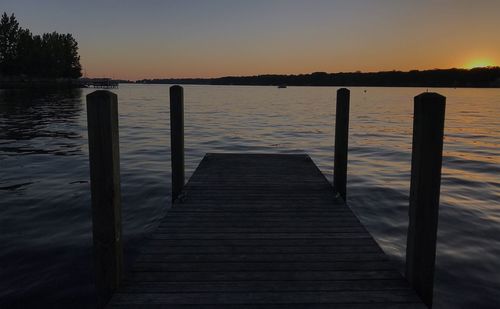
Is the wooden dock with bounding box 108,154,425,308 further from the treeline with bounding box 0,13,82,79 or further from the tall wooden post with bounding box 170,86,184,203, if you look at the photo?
the treeline with bounding box 0,13,82,79

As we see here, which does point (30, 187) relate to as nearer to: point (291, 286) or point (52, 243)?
point (52, 243)

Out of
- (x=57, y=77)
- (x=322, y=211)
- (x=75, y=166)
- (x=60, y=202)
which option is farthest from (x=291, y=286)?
(x=57, y=77)

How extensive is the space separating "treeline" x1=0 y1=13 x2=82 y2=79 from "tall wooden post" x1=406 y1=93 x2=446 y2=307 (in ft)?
396

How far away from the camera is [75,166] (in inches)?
560

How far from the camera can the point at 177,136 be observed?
308 inches

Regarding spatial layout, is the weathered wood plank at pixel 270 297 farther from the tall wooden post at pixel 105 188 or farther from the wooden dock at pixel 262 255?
the tall wooden post at pixel 105 188

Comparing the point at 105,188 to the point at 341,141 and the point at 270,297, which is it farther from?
the point at 341,141

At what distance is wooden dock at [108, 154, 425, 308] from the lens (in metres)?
3.72

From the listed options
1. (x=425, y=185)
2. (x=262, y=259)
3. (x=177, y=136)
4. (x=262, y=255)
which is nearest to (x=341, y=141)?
(x=177, y=136)

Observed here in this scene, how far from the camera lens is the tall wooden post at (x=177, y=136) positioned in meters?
7.55

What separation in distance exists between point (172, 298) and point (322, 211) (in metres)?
3.41

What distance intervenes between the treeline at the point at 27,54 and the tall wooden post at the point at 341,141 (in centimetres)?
11756

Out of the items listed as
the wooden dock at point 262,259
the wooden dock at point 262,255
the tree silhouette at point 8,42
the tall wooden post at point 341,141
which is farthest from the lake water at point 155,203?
the tree silhouette at point 8,42

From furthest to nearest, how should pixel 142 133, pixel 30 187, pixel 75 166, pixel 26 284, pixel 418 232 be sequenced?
Answer: 1. pixel 142 133
2. pixel 75 166
3. pixel 30 187
4. pixel 26 284
5. pixel 418 232
